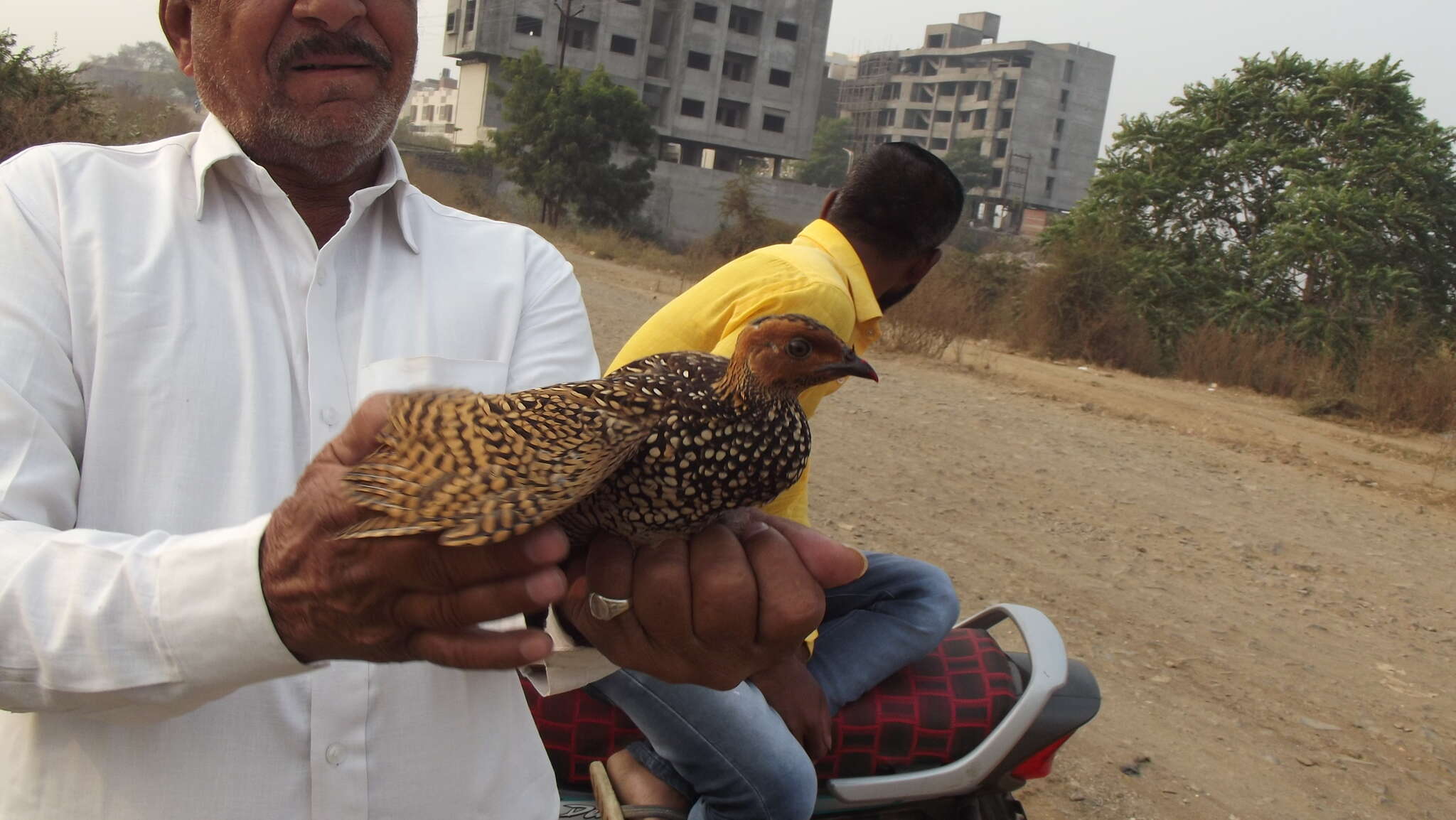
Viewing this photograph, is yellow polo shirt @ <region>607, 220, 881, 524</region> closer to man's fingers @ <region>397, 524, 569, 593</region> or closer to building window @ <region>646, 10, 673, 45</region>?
man's fingers @ <region>397, 524, 569, 593</region>

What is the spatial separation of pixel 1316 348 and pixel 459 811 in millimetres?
18215

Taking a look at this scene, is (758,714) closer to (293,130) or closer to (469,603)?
(469,603)

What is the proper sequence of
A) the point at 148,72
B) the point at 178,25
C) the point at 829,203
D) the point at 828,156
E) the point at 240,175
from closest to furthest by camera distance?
1. the point at 240,175
2. the point at 178,25
3. the point at 829,203
4. the point at 828,156
5. the point at 148,72

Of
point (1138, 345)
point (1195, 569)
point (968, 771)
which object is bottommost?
point (1195, 569)

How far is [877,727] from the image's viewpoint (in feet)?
10.4

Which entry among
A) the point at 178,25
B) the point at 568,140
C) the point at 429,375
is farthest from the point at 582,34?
the point at 429,375

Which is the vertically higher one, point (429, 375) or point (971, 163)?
point (971, 163)

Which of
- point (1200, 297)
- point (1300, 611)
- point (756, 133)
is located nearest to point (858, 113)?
point (756, 133)

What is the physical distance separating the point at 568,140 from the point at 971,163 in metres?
41.0

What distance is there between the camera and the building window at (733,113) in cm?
5919

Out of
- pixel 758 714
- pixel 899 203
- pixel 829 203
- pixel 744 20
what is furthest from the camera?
pixel 744 20

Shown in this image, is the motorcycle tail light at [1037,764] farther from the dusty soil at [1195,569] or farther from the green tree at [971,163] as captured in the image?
the green tree at [971,163]

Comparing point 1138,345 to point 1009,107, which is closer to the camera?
point 1138,345

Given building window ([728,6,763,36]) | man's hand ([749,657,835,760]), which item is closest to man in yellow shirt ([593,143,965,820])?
man's hand ([749,657,835,760])
